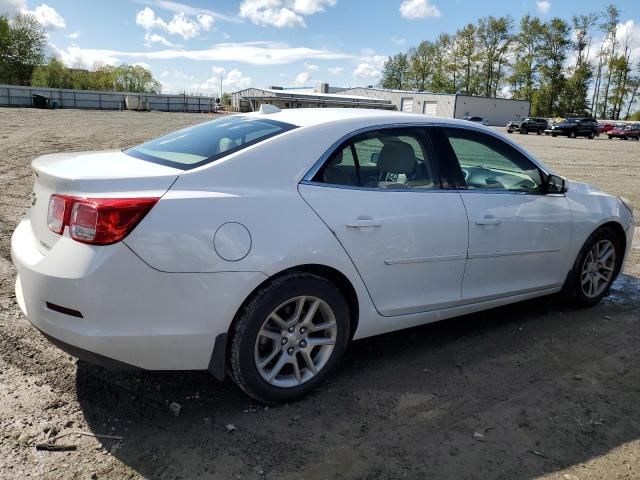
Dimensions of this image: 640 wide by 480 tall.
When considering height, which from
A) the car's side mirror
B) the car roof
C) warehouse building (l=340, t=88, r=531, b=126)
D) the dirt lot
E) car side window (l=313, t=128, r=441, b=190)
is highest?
warehouse building (l=340, t=88, r=531, b=126)

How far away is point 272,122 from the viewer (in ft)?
11.0

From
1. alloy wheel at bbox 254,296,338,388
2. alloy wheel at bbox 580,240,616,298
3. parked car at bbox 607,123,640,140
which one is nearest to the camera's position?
alloy wheel at bbox 254,296,338,388

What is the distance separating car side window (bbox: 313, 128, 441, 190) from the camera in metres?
3.13

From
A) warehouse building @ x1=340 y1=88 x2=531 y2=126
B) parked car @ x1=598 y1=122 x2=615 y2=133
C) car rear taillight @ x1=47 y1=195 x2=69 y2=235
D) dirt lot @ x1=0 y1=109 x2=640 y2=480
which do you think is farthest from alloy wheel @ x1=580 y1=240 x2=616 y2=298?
warehouse building @ x1=340 y1=88 x2=531 y2=126

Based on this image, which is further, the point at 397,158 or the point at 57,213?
the point at 397,158

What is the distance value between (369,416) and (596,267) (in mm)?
2898

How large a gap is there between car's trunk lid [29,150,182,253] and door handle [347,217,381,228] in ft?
3.26

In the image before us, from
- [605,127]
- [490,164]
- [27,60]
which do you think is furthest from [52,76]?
[490,164]

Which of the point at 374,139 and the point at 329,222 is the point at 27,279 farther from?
the point at 374,139

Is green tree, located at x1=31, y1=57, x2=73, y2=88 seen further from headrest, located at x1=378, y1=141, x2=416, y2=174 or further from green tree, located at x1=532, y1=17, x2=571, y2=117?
headrest, located at x1=378, y1=141, x2=416, y2=174

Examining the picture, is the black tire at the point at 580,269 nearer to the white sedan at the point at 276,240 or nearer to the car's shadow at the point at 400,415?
the white sedan at the point at 276,240

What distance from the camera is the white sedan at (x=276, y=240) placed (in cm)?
248

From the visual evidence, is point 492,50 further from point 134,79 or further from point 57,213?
point 57,213

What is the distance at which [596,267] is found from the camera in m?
4.71
